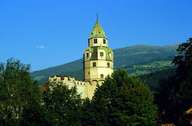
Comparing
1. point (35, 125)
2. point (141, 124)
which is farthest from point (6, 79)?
point (141, 124)

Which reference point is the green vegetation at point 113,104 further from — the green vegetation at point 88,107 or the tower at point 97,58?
the tower at point 97,58

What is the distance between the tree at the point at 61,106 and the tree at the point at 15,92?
20.0 ft

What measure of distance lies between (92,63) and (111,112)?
65.1 meters

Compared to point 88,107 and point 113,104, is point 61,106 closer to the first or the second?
point 88,107

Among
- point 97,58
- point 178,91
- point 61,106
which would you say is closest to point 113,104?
point 61,106

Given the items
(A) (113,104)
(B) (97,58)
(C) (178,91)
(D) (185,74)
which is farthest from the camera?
(B) (97,58)

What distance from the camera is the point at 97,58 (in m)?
146

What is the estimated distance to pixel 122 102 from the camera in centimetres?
8181

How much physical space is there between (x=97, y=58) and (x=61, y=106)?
67.8 m

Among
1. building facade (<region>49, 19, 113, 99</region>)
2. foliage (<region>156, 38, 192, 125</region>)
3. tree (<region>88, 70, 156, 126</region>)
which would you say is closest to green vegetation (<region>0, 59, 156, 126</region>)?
tree (<region>88, 70, 156, 126</region>)

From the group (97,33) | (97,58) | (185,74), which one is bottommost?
(185,74)

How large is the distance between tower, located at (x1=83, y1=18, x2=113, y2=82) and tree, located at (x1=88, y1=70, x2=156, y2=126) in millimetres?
56819

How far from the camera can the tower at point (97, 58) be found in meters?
144

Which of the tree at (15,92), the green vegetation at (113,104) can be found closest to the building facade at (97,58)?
the tree at (15,92)
